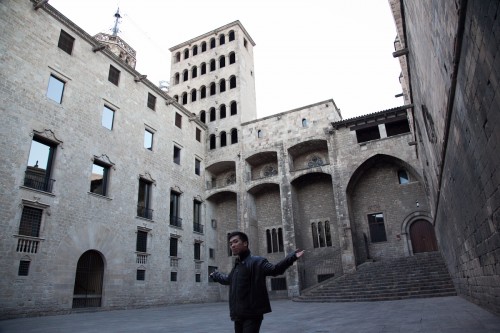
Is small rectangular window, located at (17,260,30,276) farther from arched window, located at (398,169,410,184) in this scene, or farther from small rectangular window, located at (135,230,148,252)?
arched window, located at (398,169,410,184)

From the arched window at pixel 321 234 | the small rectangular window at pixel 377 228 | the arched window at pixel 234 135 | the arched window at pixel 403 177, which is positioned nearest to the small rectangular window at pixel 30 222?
the arched window at pixel 234 135

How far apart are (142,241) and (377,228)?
1529 cm

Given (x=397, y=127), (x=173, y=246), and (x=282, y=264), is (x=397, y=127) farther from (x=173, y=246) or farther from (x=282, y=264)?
(x=282, y=264)

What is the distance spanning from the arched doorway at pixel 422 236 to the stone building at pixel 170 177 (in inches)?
3.5

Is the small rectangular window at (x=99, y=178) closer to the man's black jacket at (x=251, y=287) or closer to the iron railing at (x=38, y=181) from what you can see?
the iron railing at (x=38, y=181)

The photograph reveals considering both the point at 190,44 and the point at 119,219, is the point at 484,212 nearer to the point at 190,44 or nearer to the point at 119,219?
the point at 119,219

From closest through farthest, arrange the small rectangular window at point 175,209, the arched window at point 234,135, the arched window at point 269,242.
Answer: the small rectangular window at point 175,209 → the arched window at point 269,242 → the arched window at point 234,135

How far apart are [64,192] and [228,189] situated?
12.9 metres

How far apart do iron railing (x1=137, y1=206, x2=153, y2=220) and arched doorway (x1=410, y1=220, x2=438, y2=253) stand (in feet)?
54.5

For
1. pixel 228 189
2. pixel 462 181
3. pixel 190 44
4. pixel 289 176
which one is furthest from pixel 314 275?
pixel 190 44

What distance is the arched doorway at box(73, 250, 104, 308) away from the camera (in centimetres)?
1566

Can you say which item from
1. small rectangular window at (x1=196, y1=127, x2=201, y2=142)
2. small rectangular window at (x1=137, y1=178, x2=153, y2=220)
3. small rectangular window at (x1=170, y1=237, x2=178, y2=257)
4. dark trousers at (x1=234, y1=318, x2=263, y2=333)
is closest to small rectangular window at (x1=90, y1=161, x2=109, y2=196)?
small rectangular window at (x1=137, y1=178, x2=153, y2=220)

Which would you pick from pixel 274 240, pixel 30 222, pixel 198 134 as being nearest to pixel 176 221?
pixel 274 240

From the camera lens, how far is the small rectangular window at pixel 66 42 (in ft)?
56.1
